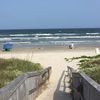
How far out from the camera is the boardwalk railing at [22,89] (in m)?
5.46

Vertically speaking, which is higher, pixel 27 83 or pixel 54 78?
pixel 27 83

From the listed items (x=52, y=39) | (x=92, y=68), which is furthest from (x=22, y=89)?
(x=52, y=39)

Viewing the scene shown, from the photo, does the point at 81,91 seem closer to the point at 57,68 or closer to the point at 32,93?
the point at 32,93

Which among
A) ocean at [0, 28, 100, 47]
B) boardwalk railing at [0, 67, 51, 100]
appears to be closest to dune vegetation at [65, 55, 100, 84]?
boardwalk railing at [0, 67, 51, 100]

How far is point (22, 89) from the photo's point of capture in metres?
7.64

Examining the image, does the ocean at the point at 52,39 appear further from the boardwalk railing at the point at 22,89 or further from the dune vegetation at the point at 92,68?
the boardwalk railing at the point at 22,89

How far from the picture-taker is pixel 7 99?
533 cm

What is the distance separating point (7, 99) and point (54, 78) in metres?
10.3

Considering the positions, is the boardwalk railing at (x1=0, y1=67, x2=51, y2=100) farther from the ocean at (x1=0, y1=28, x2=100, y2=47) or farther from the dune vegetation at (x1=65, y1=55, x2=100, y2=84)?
the ocean at (x1=0, y1=28, x2=100, y2=47)

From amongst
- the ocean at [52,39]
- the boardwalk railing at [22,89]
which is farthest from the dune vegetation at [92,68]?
the ocean at [52,39]

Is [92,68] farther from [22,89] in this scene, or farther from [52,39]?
[52,39]

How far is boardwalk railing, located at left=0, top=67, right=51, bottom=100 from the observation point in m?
5.46

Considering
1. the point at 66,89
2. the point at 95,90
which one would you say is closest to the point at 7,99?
the point at 95,90

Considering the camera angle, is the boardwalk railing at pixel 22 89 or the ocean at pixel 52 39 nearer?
the boardwalk railing at pixel 22 89
